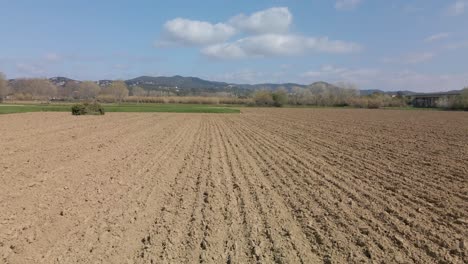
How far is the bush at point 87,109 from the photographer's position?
5253cm

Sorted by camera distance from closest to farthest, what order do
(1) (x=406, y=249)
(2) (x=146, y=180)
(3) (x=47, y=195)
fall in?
1. (1) (x=406, y=249)
2. (3) (x=47, y=195)
3. (2) (x=146, y=180)

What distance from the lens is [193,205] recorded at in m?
8.65

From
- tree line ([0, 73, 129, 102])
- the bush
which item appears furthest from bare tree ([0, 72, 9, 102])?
the bush

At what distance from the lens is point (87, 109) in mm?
53688

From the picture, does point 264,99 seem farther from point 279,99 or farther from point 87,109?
point 87,109

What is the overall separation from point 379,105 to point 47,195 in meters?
127

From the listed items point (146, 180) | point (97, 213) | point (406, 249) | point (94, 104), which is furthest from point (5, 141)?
point (94, 104)

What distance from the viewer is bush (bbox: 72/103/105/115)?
2068 inches

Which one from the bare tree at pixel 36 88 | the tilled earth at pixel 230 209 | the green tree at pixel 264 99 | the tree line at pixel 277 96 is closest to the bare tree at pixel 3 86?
the tree line at pixel 277 96

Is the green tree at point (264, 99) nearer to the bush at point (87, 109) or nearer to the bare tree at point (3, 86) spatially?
the bush at point (87, 109)

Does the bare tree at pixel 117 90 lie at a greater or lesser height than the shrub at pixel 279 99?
greater

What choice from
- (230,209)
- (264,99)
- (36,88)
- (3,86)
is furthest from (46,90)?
(230,209)

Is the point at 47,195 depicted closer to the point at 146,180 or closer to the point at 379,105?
the point at 146,180

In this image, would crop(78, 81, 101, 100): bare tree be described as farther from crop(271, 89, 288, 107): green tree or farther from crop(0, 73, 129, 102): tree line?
crop(271, 89, 288, 107): green tree
